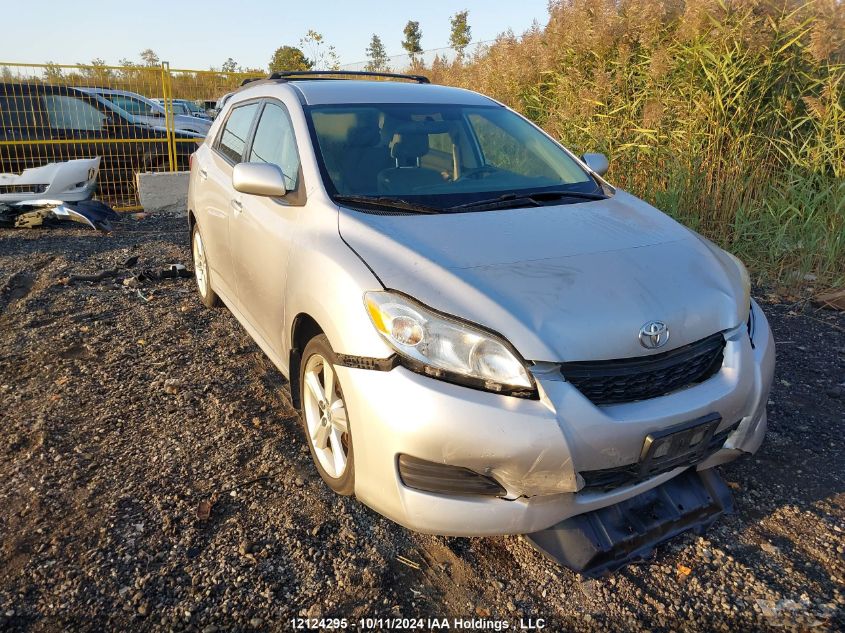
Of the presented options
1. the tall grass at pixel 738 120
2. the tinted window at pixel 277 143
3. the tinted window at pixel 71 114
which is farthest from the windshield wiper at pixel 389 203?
the tinted window at pixel 71 114

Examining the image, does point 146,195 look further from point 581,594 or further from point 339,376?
point 581,594

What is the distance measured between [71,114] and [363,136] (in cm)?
761

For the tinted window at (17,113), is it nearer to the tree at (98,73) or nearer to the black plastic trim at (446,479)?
the tree at (98,73)

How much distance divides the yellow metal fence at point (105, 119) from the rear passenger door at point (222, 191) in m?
5.07

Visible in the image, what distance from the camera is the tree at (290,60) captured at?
71.3 feet

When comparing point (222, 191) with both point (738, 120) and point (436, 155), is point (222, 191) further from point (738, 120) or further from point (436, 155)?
point (738, 120)

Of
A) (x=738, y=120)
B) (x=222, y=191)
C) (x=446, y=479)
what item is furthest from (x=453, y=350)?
(x=738, y=120)

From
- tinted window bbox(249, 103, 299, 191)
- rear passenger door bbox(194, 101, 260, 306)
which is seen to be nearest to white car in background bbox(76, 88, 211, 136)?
rear passenger door bbox(194, 101, 260, 306)

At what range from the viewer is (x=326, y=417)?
2.70 m

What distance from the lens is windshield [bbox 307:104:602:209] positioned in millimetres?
3033

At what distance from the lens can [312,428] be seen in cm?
286

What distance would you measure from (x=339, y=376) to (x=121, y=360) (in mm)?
2505

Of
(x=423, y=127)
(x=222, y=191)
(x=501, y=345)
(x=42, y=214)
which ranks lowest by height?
(x=42, y=214)

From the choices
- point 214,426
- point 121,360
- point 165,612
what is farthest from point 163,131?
point 165,612
